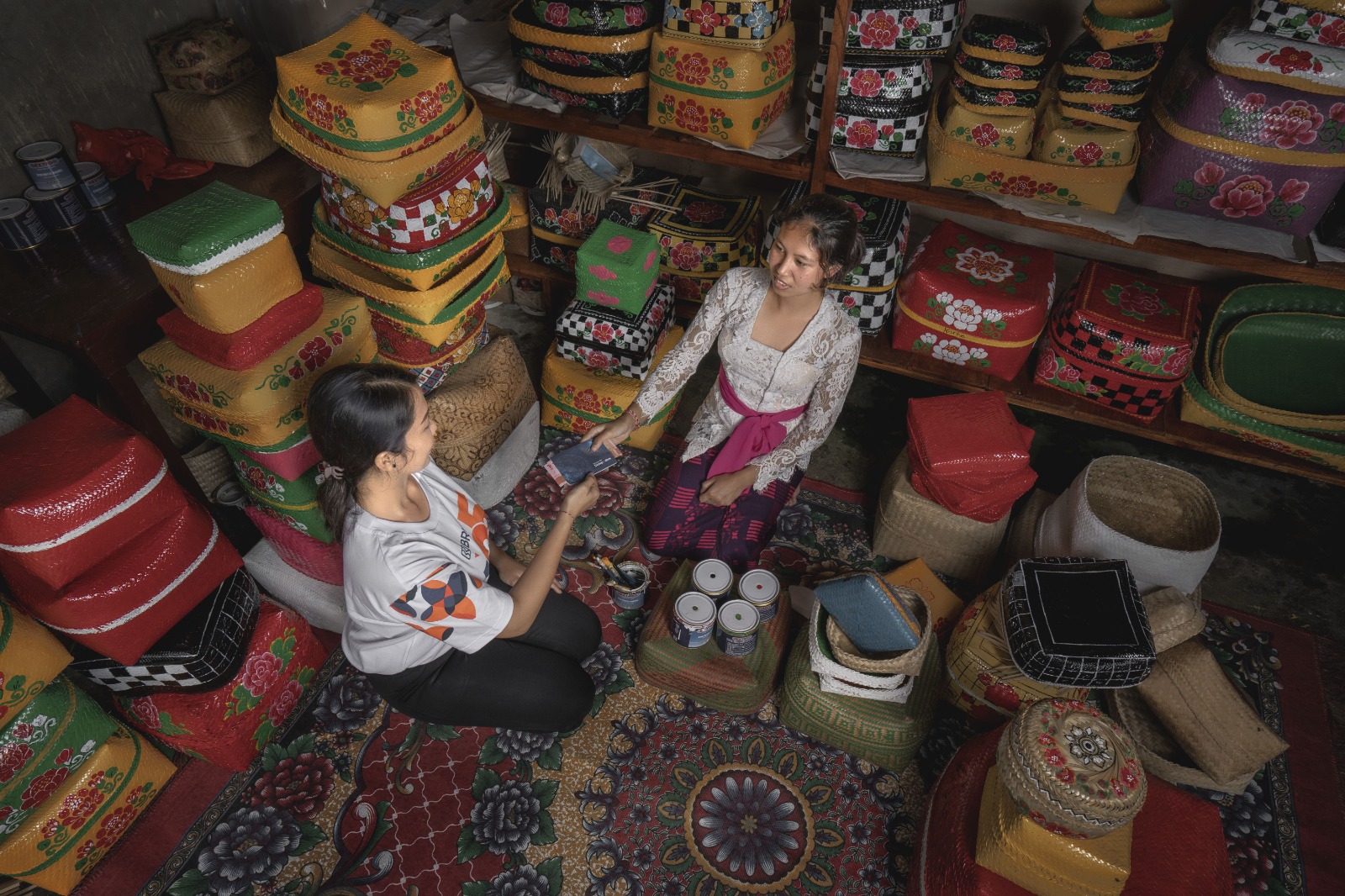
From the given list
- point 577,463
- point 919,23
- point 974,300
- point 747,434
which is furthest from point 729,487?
point 919,23

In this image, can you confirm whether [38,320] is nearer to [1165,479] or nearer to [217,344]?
[217,344]

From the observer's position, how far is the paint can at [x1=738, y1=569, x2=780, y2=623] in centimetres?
251

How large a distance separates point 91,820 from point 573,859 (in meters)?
1.31

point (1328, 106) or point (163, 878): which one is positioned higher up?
point (1328, 106)

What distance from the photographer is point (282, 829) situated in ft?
7.54

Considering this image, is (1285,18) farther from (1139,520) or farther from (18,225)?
(18,225)

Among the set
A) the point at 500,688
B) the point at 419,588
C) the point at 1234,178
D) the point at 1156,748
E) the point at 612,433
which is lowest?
the point at 1156,748

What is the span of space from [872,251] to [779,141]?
0.52 metres

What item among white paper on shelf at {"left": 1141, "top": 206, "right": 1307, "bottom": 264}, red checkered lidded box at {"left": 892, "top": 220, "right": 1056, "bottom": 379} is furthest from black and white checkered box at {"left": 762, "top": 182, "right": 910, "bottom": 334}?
white paper on shelf at {"left": 1141, "top": 206, "right": 1307, "bottom": 264}

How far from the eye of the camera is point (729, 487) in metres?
2.69

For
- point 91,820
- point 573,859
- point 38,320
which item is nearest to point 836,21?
point 38,320

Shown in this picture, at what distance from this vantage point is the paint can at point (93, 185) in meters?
2.33

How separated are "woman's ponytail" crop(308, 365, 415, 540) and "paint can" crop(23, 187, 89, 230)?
118cm

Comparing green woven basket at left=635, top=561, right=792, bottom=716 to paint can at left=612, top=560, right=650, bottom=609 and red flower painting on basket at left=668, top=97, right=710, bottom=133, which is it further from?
red flower painting on basket at left=668, top=97, right=710, bottom=133
